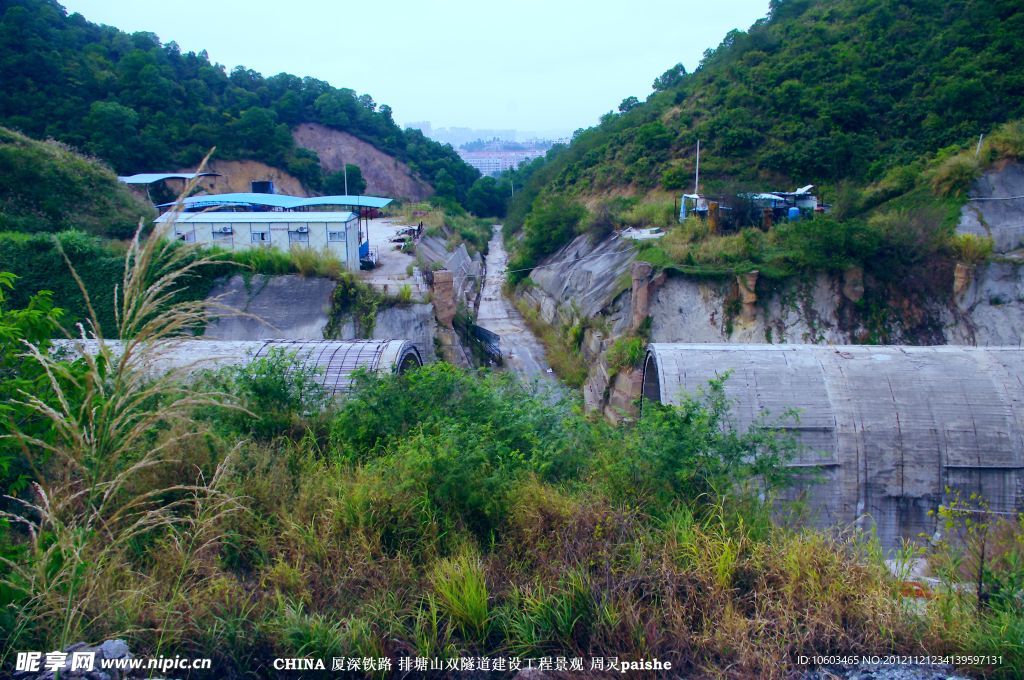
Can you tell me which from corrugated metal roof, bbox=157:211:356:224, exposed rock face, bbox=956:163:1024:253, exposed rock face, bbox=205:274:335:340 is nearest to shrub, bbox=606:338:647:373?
exposed rock face, bbox=205:274:335:340

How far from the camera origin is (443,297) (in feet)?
54.6

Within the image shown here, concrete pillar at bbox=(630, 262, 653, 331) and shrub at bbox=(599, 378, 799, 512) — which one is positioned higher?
concrete pillar at bbox=(630, 262, 653, 331)

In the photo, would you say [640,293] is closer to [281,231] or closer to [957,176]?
[281,231]

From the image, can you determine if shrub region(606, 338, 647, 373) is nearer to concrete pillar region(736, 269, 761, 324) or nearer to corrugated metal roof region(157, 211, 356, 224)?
concrete pillar region(736, 269, 761, 324)

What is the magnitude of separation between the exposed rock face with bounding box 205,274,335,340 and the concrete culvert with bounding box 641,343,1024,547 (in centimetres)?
1012

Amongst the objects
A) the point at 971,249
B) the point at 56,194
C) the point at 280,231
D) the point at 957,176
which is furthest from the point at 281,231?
the point at 957,176

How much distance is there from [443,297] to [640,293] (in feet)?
16.5

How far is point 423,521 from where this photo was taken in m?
4.05

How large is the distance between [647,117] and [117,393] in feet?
121

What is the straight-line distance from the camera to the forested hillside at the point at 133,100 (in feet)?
101

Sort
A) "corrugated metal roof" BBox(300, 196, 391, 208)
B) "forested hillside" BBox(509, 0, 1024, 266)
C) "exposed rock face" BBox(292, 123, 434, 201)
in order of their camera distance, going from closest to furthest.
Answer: "corrugated metal roof" BBox(300, 196, 391, 208) < "forested hillside" BBox(509, 0, 1024, 266) < "exposed rock face" BBox(292, 123, 434, 201)

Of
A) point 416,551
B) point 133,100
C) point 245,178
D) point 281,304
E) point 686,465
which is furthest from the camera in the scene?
point 245,178

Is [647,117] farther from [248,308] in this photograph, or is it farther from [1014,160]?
[248,308]

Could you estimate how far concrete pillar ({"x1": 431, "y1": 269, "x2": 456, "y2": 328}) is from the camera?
16516mm
